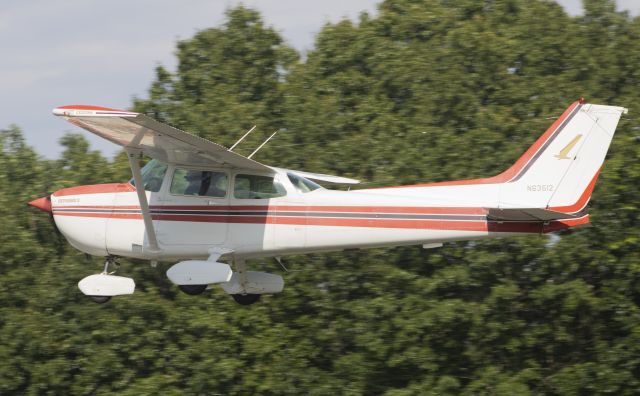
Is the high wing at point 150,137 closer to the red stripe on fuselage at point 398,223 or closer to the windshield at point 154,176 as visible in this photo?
the windshield at point 154,176

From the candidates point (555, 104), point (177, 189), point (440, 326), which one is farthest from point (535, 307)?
point (177, 189)

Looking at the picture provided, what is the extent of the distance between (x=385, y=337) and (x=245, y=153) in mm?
3973

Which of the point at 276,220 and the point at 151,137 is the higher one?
the point at 151,137

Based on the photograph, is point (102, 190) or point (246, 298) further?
point (246, 298)

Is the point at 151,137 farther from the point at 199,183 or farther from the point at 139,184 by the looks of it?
the point at 199,183

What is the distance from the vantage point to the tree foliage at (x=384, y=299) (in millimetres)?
17219

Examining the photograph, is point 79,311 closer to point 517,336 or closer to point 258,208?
point 258,208

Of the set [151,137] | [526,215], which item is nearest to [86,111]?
[151,137]

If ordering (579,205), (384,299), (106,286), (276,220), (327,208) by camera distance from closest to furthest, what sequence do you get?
1. (579,205)
2. (327,208)
3. (276,220)
4. (106,286)
5. (384,299)

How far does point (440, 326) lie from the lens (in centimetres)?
1717

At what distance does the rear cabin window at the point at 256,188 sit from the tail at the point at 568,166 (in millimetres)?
2675

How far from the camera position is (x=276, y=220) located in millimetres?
13953

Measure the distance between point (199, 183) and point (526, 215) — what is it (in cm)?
395

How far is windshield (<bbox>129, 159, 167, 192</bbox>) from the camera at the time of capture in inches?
566
